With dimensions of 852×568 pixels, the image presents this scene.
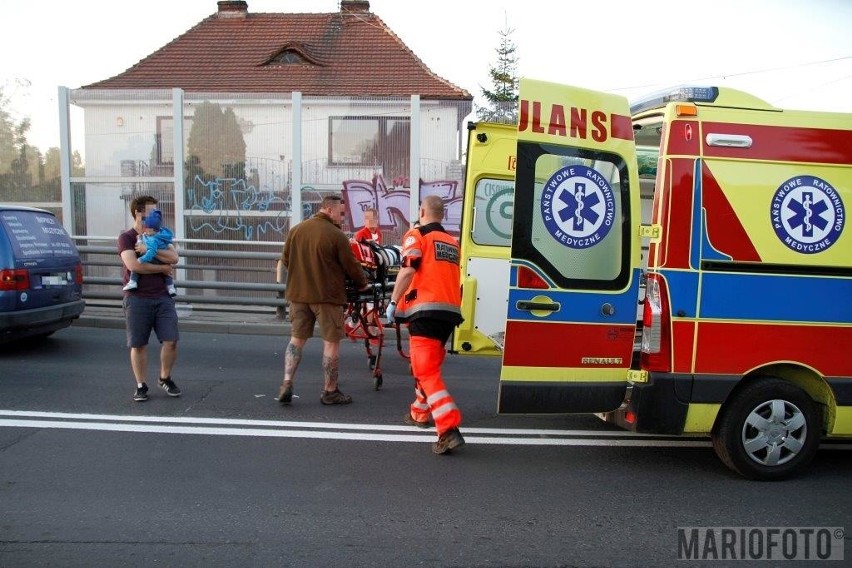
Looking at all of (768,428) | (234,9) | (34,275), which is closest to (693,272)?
(768,428)

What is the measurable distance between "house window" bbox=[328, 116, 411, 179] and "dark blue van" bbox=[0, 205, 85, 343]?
5.28 meters

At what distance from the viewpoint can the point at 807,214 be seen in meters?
4.56

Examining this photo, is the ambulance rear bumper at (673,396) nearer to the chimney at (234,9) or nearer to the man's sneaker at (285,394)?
the man's sneaker at (285,394)

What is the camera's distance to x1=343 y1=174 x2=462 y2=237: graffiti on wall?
1295cm

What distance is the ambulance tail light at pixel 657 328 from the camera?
4480 millimetres

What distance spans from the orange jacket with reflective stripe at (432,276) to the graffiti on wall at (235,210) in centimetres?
793

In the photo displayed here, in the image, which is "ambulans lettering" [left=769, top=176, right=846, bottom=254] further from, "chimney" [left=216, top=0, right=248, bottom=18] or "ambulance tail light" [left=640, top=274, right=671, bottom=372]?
"chimney" [left=216, top=0, right=248, bottom=18]

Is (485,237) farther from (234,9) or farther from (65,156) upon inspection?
(234,9)

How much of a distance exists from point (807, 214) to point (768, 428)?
1449 millimetres

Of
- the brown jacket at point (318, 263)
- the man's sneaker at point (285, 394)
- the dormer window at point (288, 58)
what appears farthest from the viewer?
the dormer window at point (288, 58)

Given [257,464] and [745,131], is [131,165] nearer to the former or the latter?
[257,464]

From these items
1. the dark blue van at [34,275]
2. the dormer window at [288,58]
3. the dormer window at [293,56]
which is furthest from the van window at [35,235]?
the dormer window at [288,58]

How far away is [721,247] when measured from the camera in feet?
14.7

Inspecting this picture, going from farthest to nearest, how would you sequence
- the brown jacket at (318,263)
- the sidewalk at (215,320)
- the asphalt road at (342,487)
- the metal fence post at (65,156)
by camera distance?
the metal fence post at (65,156) < the sidewalk at (215,320) < the brown jacket at (318,263) < the asphalt road at (342,487)
